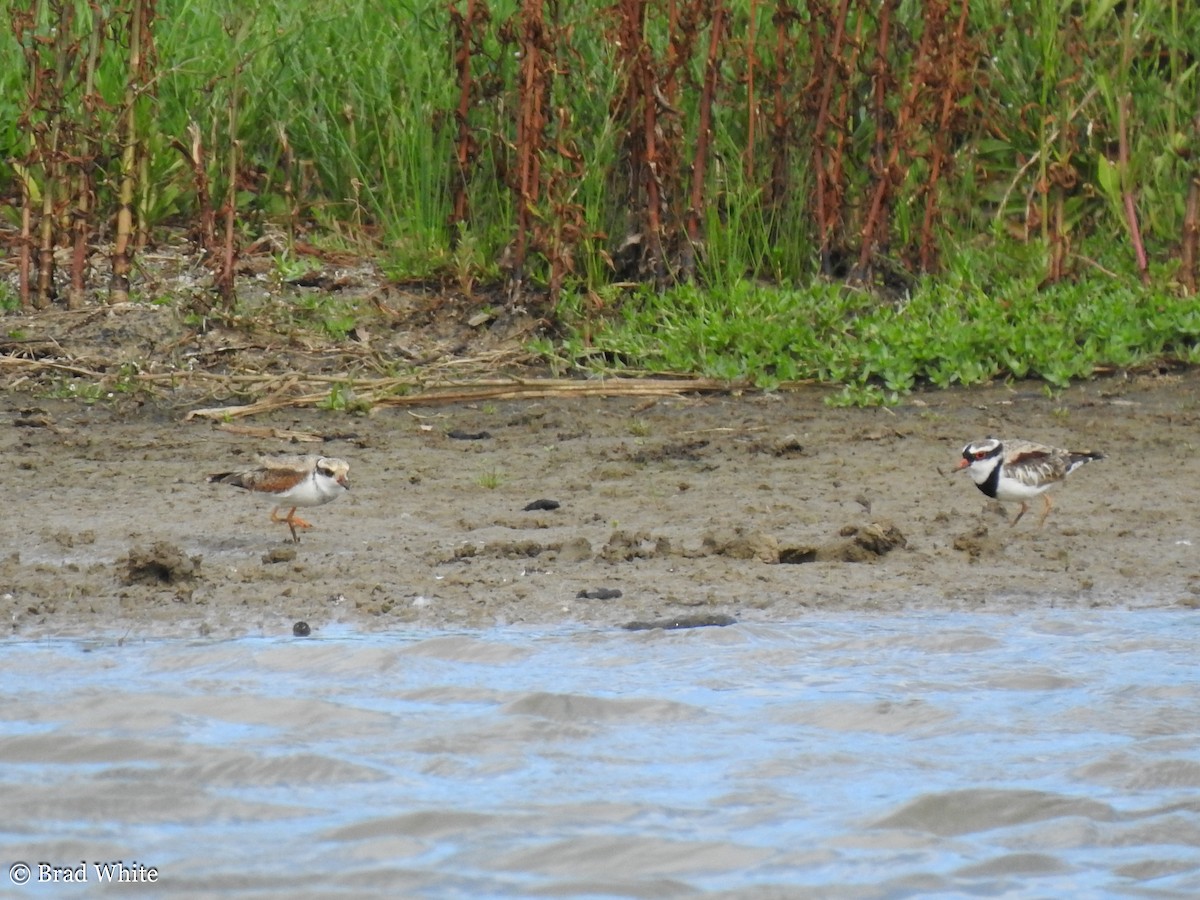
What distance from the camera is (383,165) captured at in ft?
36.9

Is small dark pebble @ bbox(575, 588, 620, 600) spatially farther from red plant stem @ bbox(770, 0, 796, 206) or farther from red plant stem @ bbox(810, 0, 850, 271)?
red plant stem @ bbox(770, 0, 796, 206)

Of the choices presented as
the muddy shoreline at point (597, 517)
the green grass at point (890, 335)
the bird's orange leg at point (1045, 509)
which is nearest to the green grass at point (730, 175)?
the green grass at point (890, 335)

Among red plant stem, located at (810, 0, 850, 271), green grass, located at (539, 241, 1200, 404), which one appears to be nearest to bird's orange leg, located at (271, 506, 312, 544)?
green grass, located at (539, 241, 1200, 404)

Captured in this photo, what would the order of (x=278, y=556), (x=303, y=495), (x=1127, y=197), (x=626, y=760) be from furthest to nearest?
(x=1127, y=197) < (x=303, y=495) < (x=278, y=556) < (x=626, y=760)

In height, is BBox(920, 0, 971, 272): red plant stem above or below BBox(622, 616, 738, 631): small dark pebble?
above

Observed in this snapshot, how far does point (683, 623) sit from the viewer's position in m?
6.79

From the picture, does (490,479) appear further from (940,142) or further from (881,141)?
(940,142)

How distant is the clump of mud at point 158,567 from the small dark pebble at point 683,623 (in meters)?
1.72

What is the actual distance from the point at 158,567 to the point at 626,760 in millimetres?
2372

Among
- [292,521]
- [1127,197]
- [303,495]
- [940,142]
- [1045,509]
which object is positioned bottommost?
[1045,509]

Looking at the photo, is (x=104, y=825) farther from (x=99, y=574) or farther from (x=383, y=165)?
(x=383, y=165)

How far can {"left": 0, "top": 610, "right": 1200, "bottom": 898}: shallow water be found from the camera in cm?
471

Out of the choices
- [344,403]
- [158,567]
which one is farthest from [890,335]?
[158,567]

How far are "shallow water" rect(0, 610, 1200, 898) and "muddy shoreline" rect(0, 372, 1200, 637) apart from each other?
1.12ft
